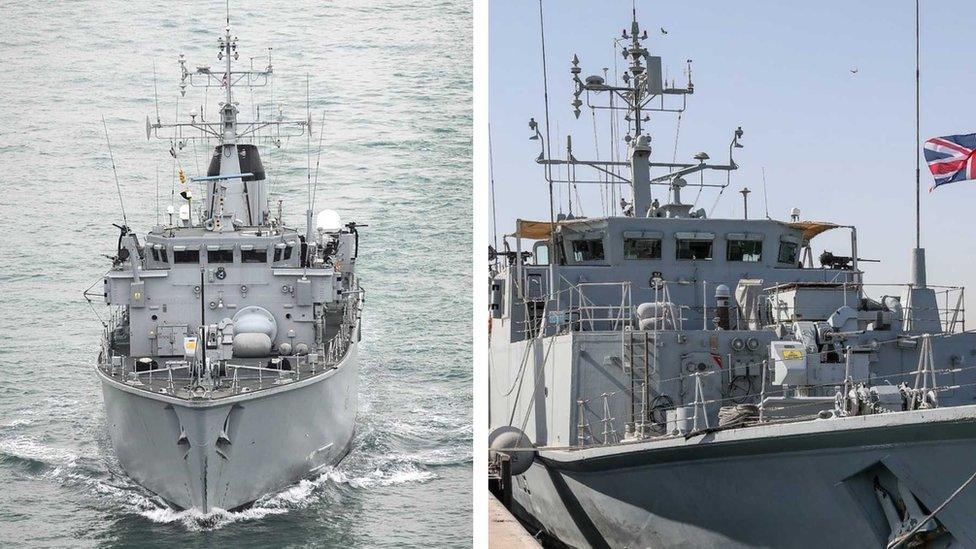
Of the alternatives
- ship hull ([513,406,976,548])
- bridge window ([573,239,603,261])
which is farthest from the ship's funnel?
ship hull ([513,406,976,548])

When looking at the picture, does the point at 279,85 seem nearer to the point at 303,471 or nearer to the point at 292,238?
the point at 292,238

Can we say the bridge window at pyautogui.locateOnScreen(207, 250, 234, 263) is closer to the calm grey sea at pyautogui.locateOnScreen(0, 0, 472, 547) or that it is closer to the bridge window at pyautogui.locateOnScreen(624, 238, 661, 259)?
the calm grey sea at pyautogui.locateOnScreen(0, 0, 472, 547)

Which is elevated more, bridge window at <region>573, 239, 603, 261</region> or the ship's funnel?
the ship's funnel

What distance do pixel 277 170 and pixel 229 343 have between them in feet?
24.1

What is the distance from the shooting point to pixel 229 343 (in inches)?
455

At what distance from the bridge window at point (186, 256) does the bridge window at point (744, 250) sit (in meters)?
5.65

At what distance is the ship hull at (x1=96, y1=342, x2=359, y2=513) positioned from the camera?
1105cm

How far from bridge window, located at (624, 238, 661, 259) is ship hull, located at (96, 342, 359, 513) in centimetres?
321

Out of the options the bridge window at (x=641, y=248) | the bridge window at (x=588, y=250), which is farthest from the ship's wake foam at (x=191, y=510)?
the bridge window at (x=641, y=248)

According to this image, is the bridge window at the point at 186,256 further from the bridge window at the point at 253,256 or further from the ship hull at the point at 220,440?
the ship hull at the point at 220,440

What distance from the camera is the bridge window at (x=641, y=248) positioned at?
10766 mm

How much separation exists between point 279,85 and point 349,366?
19.8ft

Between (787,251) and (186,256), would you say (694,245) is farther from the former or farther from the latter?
(186,256)

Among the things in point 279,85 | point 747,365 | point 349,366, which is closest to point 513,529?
point 747,365
